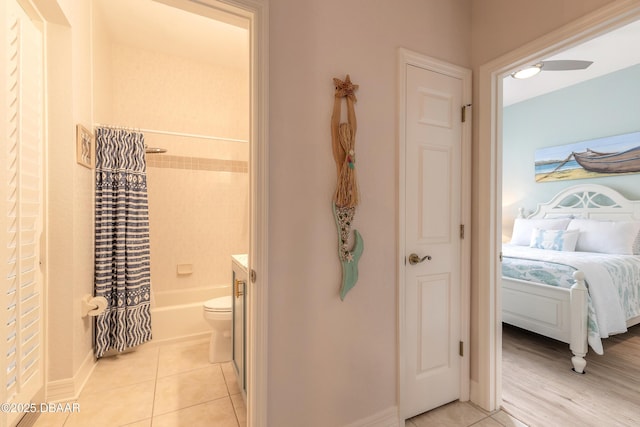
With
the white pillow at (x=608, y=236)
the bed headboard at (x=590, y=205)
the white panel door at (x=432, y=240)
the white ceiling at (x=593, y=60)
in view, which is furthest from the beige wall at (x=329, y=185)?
the bed headboard at (x=590, y=205)

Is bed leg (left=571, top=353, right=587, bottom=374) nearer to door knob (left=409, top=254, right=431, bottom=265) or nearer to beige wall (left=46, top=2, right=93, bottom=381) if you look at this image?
door knob (left=409, top=254, right=431, bottom=265)

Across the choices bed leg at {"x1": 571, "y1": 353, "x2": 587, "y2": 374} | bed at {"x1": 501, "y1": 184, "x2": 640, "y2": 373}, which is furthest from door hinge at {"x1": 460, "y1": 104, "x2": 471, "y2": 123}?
bed leg at {"x1": 571, "y1": 353, "x2": 587, "y2": 374}

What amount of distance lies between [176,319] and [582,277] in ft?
11.3

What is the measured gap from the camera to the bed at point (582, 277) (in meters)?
2.23

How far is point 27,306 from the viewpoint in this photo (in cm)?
154

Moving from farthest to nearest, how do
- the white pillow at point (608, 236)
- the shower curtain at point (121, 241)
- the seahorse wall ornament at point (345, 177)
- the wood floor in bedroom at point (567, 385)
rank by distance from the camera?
1. the white pillow at point (608, 236)
2. the shower curtain at point (121, 241)
3. the wood floor in bedroom at point (567, 385)
4. the seahorse wall ornament at point (345, 177)

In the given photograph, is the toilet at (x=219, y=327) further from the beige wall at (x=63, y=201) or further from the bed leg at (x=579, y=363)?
the bed leg at (x=579, y=363)

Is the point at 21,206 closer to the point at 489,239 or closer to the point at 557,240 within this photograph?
the point at 489,239

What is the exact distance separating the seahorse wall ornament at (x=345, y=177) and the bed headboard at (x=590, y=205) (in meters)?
4.13

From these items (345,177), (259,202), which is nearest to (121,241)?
(259,202)

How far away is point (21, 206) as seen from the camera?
1.49m

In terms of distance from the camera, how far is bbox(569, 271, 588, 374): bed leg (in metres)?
2.19

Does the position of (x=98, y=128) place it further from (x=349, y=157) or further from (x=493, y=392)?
(x=493, y=392)

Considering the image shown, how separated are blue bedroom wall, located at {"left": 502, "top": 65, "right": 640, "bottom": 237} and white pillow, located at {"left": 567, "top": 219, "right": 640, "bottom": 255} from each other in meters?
0.57
